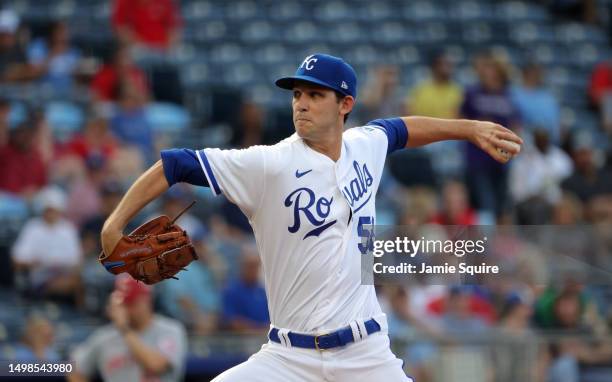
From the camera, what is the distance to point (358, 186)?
215 inches

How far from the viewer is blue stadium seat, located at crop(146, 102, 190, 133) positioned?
1165cm

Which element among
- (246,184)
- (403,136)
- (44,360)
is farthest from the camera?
Answer: (44,360)

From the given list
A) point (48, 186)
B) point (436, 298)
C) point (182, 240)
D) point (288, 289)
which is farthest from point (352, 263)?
point (48, 186)

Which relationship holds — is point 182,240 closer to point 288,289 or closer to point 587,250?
point 288,289

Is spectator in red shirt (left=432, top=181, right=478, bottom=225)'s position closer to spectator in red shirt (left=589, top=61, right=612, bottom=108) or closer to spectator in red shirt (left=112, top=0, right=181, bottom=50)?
spectator in red shirt (left=112, top=0, right=181, bottom=50)

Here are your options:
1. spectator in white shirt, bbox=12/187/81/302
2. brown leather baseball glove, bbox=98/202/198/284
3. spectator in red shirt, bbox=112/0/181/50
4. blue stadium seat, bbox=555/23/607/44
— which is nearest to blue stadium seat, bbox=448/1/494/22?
blue stadium seat, bbox=555/23/607/44

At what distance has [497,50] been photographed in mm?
14758

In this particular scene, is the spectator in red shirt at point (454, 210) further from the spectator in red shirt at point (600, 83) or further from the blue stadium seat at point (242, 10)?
the blue stadium seat at point (242, 10)

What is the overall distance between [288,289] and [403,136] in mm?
999

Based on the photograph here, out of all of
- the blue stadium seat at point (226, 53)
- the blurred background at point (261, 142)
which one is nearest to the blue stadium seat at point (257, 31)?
the blurred background at point (261, 142)

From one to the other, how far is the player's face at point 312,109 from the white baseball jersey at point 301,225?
89mm

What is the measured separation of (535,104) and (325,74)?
25.8 ft

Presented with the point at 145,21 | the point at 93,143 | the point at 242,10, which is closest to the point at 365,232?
the point at 93,143
